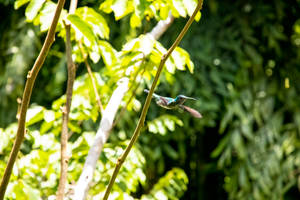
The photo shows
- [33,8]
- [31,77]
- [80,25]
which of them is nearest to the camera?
[31,77]

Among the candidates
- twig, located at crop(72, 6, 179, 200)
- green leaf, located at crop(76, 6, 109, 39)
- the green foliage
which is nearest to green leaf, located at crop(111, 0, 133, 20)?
green leaf, located at crop(76, 6, 109, 39)

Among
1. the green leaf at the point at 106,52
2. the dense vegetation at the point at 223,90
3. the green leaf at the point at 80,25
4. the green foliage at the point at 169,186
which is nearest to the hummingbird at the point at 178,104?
the green leaf at the point at 80,25

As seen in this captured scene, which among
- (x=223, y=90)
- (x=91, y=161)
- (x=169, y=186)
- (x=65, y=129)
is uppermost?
(x=65, y=129)

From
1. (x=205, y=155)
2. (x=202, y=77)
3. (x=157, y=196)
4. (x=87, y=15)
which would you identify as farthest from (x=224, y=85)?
(x=87, y=15)

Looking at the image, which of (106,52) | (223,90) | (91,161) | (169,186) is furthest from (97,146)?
(223,90)

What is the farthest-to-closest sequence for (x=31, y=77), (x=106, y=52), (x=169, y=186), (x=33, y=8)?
(x=169, y=186)
(x=106, y=52)
(x=33, y=8)
(x=31, y=77)

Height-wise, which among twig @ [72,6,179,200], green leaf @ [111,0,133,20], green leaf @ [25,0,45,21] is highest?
green leaf @ [25,0,45,21]

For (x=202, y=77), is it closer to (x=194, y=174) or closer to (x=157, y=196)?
(x=194, y=174)

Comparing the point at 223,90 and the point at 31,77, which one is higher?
the point at 31,77

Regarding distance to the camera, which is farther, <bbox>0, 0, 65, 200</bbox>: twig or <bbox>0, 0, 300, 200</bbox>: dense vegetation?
<bbox>0, 0, 300, 200</bbox>: dense vegetation

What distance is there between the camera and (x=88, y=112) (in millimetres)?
1289

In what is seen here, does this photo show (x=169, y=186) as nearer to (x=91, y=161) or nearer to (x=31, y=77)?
(x=91, y=161)

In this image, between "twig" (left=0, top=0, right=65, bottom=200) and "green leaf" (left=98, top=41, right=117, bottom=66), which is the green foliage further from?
"twig" (left=0, top=0, right=65, bottom=200)

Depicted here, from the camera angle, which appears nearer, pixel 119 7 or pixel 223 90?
pixel 119 7
